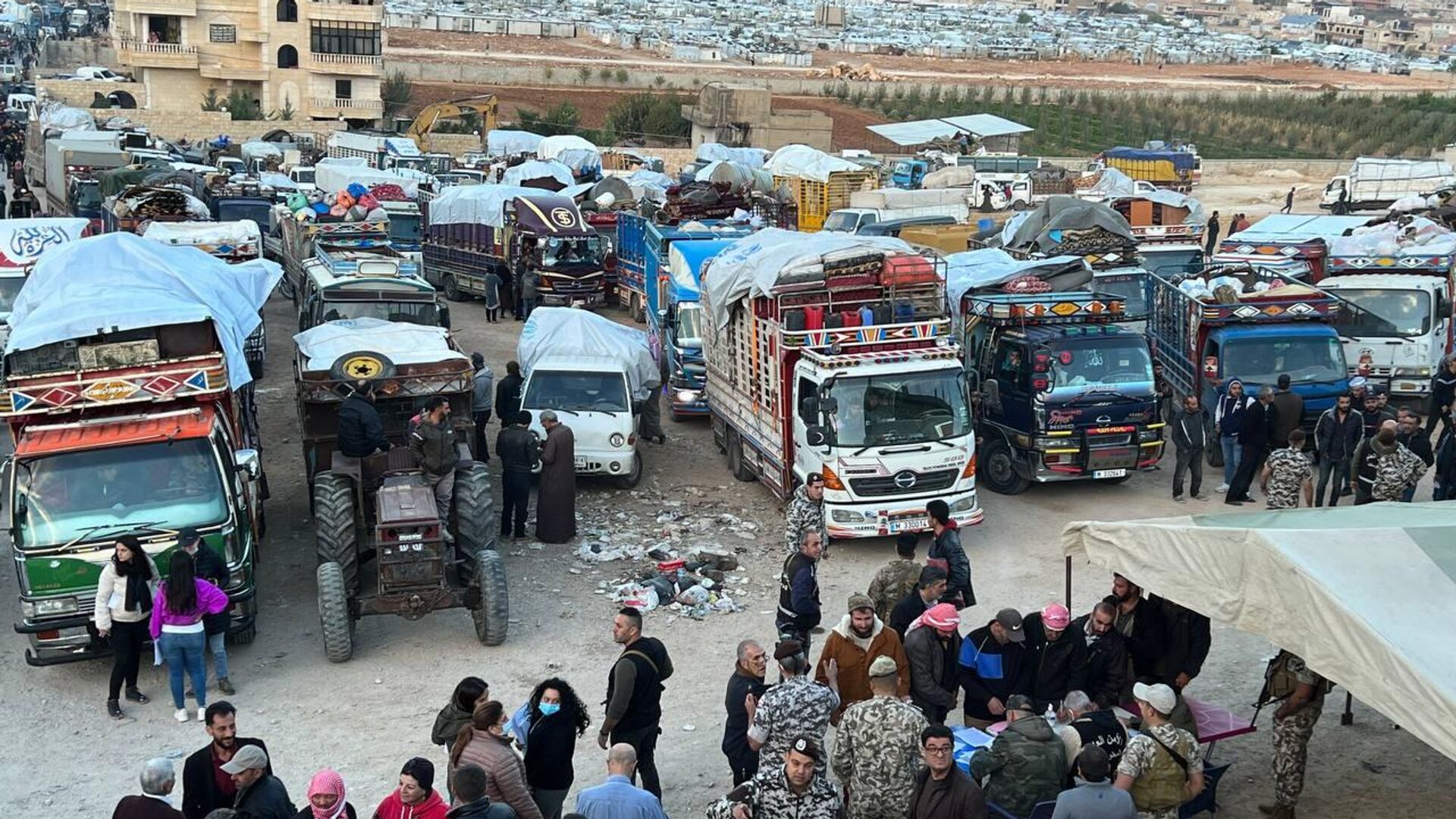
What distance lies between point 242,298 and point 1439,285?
16475 millimetres

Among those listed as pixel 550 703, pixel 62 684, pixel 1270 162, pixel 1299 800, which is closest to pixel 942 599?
pixel 1299 800

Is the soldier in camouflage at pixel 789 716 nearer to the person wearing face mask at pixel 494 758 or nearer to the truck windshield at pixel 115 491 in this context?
the person wearing face mask at pixel 494 758

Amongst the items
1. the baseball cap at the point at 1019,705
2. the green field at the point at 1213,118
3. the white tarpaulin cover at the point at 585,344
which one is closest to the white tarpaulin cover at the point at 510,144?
the green field at the point at 1213,118

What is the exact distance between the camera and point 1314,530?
30.3ft

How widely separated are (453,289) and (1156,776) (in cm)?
2647

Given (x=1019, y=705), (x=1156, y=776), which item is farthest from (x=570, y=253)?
(x=1156, y=776)

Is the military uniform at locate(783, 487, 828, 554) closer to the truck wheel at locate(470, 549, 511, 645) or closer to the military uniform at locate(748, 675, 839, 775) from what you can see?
the truck wheel at locate(470, 549, 511, 645)

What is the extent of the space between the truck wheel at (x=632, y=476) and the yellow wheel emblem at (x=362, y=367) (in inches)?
146

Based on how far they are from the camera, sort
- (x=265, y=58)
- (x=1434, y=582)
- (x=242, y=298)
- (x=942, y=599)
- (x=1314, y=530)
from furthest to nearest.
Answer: (x=265, y=58) < (x=242, y=298) < (x=942, y=599) < (x=1314, y=530) < (x=1434, y=582)

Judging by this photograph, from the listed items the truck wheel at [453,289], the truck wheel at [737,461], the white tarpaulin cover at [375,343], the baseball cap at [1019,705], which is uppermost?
the white tarpaulin cover at [375,343]

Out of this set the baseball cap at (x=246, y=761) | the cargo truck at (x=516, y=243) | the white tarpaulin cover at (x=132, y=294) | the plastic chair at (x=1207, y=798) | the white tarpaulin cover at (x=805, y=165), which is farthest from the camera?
the white tarpaulin cover at (x=805, y=165)

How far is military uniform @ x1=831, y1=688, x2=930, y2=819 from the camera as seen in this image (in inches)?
347

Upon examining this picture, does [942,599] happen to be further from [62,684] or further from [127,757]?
[62,684]

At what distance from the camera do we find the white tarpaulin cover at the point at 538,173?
40.4 meters
